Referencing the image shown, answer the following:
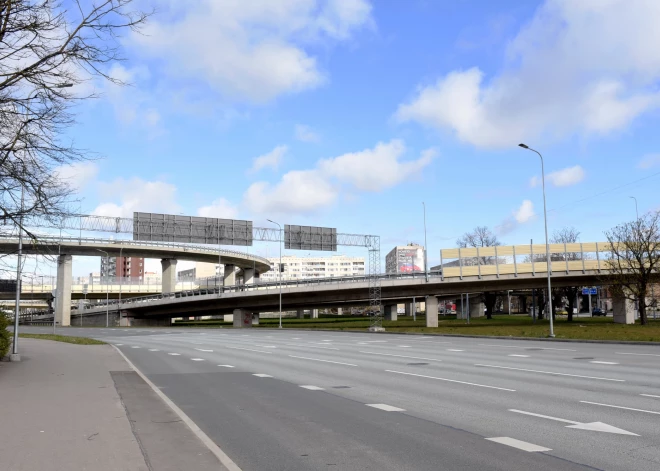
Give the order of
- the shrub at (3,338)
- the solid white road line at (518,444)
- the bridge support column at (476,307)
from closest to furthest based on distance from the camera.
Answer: the solid white road line at (518,444)
the shrub at (3,338)
the bridge support column at (476,307)

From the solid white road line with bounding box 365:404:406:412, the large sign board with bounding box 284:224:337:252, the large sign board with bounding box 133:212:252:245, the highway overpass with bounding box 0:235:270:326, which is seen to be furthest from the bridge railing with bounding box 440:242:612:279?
the solid white road line with bounding box 365:404:406:412

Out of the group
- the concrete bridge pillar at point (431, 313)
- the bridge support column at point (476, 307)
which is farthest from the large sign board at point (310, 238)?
the bridge support column at point (476, 307)

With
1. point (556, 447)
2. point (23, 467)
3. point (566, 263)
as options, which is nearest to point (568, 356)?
point (556, 447)

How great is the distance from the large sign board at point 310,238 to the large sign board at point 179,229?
685cm

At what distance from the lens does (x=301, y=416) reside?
33.0 ft

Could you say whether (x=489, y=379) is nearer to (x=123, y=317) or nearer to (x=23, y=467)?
(x=23, y=467)

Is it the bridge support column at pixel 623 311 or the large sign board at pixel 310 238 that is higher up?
the large sign board at pixel 310 238

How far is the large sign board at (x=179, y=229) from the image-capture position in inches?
2451

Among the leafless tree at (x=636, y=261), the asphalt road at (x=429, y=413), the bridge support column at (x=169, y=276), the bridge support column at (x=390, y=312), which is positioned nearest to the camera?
the asphalt road at (x=429, y=413)

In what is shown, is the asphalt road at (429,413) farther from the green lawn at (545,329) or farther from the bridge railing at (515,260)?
the bridge railing at (515,260)

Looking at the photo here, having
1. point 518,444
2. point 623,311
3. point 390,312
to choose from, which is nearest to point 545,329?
point 623,311

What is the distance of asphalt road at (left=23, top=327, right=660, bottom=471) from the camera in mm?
7055

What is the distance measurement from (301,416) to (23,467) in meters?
4.65

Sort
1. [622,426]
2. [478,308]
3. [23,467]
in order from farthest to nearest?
[478,308] < [622,426] < [23,467]
